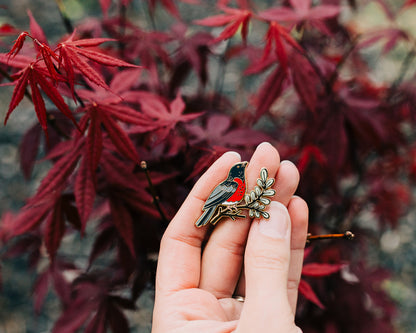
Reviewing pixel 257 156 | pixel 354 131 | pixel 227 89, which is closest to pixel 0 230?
pixel 257 156

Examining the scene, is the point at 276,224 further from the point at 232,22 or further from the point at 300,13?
the point at 300,13

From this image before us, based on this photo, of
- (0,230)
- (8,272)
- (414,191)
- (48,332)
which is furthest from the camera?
(414,191)

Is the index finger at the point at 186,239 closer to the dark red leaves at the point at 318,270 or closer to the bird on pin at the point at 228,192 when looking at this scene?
the bird on pin at the point at 228,192

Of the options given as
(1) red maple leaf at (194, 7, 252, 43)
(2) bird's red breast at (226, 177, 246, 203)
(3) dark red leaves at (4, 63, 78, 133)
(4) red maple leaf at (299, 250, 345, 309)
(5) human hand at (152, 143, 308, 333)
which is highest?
(1) red maple leaf at (194, 7, 252, 43)

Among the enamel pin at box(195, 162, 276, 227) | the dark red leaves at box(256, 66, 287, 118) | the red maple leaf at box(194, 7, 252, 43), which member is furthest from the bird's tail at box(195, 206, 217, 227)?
the red maple leaf at box(194, 7, 252, 43)

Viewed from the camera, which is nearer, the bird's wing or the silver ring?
the bird's wing

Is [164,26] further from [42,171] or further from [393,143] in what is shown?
[393,143]

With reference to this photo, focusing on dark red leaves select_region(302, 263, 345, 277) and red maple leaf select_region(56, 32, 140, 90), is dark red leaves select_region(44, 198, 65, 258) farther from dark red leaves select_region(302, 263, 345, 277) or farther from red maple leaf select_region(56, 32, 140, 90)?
dark red leaves select_region(302, 263, 345, 277)
